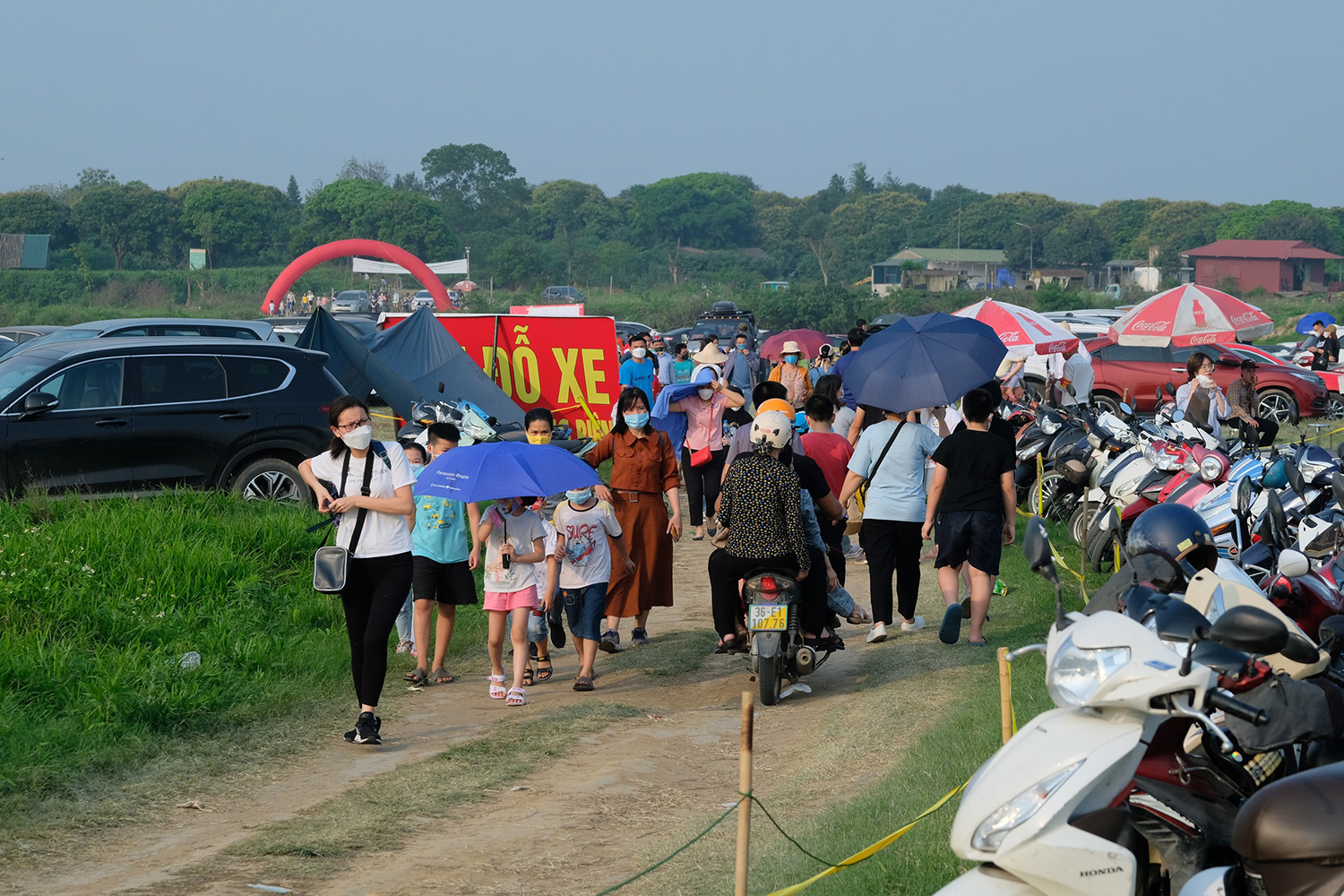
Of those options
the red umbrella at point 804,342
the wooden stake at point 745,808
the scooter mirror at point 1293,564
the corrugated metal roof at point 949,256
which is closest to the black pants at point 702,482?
the red umbrella at point 804,342

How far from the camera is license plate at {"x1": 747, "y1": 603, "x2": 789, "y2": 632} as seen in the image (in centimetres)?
796

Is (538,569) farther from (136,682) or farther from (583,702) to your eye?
(136,682)

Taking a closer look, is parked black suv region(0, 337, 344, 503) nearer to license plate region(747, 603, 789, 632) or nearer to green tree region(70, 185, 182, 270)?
license plate region(747, 603, 789, 632)

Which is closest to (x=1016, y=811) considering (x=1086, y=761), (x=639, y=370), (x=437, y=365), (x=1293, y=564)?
(x=1086, y=761)

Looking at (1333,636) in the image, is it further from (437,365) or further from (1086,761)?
(437,365)

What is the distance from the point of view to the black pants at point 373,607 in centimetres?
736

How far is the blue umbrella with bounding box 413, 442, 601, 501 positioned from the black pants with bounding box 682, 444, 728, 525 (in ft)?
14.2

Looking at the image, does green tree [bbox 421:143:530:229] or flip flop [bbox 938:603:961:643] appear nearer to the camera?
flip flop [bbox 938:603:961:643]

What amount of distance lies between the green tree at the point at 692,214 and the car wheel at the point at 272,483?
99.5m

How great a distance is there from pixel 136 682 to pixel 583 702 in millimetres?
2607

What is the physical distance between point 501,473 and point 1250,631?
487 cm

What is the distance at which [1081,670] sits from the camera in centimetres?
346

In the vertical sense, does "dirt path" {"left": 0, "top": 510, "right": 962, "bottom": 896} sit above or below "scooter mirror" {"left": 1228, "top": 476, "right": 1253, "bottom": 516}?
below

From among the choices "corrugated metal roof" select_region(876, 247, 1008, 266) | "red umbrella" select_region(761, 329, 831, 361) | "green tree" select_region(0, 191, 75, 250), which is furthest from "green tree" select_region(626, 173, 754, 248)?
"red umbrella" select_region(761, 329, 831, 361)
